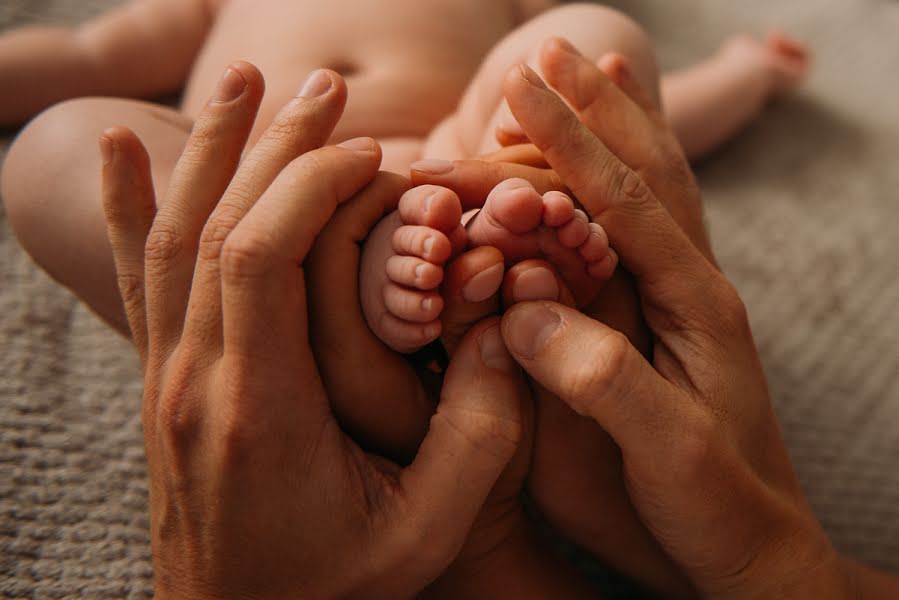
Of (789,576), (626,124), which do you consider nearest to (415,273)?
(626,124)

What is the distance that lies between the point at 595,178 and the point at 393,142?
1.38 feet

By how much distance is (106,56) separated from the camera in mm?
1157

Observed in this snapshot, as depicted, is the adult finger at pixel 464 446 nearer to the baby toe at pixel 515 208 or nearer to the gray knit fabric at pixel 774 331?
the baby toe at pixel 515 208

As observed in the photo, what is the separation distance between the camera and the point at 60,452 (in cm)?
81

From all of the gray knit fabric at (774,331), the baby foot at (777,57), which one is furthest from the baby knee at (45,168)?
the baby foot at (777,57)

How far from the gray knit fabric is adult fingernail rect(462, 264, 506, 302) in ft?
1.53

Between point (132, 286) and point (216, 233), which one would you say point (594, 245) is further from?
point (132, 286)

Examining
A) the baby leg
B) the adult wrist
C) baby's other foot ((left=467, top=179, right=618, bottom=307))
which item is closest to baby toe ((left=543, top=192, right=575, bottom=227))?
baby's other foot ((left=467, top=179, right=618, bottom=307))

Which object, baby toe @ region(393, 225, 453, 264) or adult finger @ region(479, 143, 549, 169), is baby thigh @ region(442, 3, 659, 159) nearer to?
adult finger @ region(479, 143, 549, 169)

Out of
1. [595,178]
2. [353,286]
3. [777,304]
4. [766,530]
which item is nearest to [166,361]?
[353,286]

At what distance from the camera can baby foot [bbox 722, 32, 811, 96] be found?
1.42 m

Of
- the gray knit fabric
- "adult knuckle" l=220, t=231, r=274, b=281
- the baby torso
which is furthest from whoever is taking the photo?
the baby torso

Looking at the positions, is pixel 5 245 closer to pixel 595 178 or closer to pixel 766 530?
pixel 595 178

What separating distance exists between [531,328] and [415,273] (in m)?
0.10
